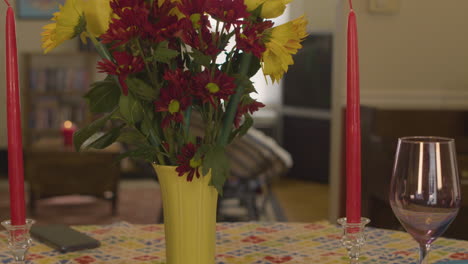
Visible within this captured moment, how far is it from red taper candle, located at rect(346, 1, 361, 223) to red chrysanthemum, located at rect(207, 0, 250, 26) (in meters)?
0.12

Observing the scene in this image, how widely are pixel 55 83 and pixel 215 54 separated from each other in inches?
219

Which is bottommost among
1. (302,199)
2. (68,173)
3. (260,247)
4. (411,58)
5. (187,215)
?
→ (302,199)

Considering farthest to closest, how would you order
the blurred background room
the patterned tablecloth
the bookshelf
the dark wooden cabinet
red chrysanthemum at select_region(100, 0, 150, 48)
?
the bookshelf < the dark wooden cabinet < the blurred background room < the patterned tablecloth < red chrysanthemum at select_region(100, 0, 150, 48)

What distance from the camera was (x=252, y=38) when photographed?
828mm

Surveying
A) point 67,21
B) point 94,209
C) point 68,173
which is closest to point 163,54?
point 67,21

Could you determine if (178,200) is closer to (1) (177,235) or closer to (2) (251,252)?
(1) (177,235)

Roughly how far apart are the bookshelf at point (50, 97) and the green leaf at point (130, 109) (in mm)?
5367

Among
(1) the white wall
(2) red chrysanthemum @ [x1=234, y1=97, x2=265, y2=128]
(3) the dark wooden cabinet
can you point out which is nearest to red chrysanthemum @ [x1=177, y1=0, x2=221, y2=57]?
(2) red chrysanthemum @ [x1=234, y1=97, x2=265, y2=128]

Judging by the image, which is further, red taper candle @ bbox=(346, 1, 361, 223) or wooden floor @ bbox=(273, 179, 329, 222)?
wooden floor @ bbox=(273, 179, 329, 222)

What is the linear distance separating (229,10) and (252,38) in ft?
0.13

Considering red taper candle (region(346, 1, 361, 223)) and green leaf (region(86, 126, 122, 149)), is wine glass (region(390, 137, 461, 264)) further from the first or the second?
green leaf (region(86, 126, 122, 149))

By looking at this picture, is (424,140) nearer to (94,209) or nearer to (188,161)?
(188,161)

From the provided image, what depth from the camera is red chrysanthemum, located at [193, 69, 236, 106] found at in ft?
2.71

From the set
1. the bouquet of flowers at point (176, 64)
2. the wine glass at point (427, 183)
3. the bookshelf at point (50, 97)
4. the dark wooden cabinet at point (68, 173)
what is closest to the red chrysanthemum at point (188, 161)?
the bouquet of flowers at point (176, 64)
